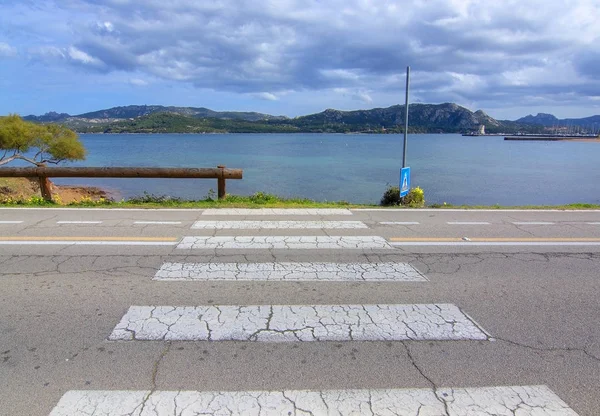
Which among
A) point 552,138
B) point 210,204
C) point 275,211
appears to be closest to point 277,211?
point 275,211

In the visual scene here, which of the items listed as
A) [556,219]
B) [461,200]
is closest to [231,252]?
[556,219]

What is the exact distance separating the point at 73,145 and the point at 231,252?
160ft

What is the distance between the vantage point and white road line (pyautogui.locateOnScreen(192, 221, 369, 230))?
793cm

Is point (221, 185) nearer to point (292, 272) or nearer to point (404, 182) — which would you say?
point (404, 182)

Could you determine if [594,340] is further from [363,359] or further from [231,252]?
[231,252]

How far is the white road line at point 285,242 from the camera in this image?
649 centimetres

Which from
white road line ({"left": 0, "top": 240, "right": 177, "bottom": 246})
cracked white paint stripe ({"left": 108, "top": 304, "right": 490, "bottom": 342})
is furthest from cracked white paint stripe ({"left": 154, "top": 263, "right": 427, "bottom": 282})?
white road line ({"left": 0, "top": 240, "right": 177, "bottom": 246})

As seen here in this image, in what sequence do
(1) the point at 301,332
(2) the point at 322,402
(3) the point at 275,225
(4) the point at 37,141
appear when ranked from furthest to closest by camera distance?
(4) the point at 37,141
(3) the point at 275,225
(1) the point at 301,332
(2) the point at 322,402

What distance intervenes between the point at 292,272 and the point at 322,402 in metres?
2.56

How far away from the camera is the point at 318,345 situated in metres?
3.49

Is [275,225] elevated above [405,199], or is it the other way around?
[405,199]

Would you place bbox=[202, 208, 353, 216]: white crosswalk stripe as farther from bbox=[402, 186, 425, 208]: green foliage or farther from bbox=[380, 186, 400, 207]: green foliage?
bbox=[402, 186, 425, 208]: green foliage

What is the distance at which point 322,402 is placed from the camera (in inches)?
109

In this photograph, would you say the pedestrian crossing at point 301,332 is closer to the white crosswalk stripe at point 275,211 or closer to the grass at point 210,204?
the white crosswalk stripe at point 275,211
